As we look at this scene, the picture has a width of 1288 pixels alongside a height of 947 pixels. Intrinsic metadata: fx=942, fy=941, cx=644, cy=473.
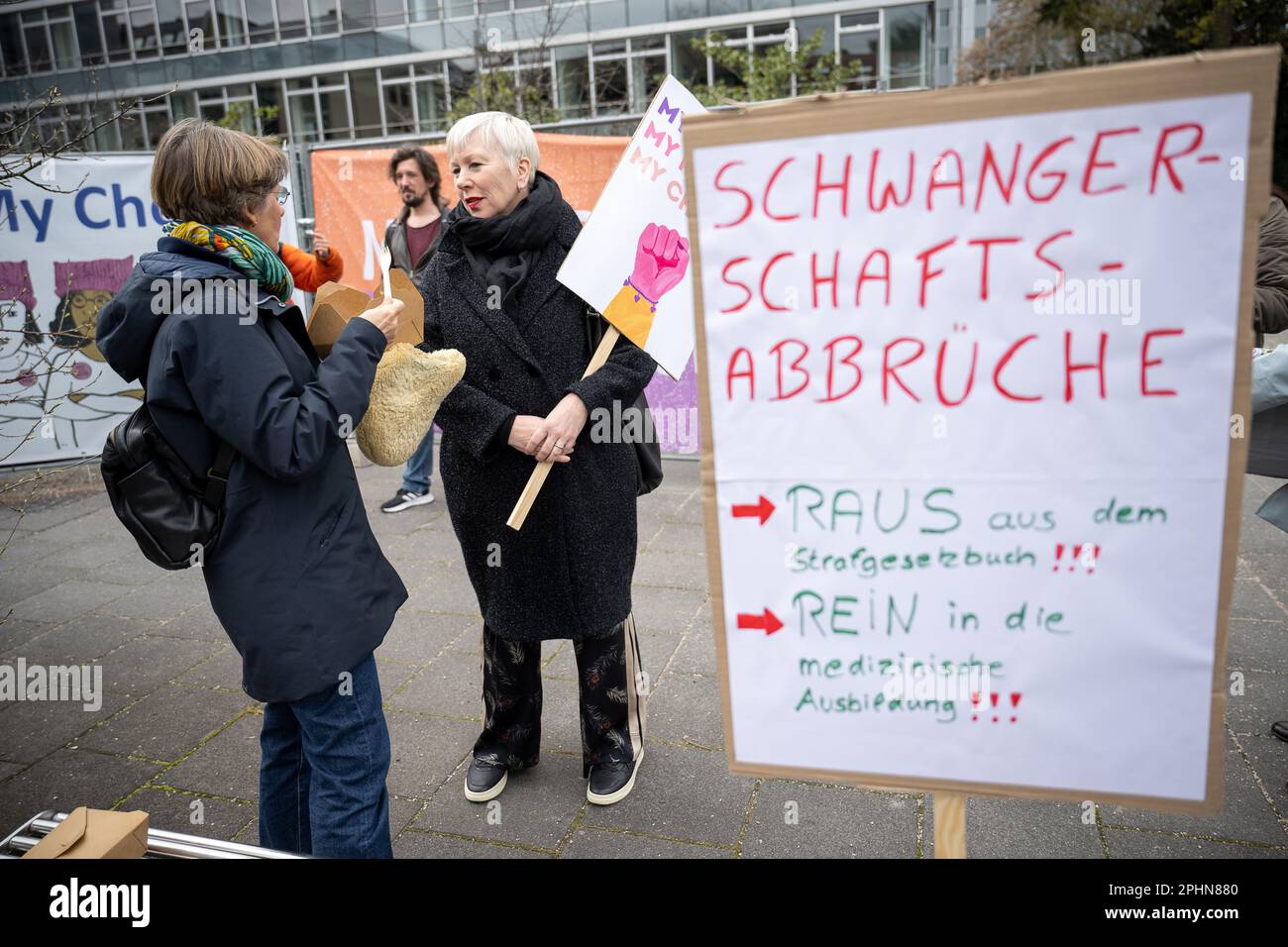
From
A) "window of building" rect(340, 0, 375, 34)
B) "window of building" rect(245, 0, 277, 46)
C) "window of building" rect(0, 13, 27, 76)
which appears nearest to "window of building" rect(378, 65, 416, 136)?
"window of building" rect(340, 0, 375, 34)

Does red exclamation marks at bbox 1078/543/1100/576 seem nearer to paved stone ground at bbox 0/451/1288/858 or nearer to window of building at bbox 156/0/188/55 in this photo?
paved stone ground at bbox 0/451/1288/858

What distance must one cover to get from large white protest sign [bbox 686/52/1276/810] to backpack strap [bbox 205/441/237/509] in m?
1.00

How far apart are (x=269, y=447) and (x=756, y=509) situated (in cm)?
95

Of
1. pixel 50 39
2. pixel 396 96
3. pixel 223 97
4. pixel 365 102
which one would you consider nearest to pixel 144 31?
pixel 223 97

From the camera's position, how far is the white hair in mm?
2566

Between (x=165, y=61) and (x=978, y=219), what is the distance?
104 feet

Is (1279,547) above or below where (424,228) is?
below

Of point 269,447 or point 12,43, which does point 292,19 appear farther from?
point 269,447

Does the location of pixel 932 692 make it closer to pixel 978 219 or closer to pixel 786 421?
pixel 786 421

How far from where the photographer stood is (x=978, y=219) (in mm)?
1486

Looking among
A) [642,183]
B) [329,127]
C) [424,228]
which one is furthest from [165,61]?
A: [642,183]

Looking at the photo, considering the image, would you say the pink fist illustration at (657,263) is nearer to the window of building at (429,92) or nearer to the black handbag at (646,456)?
the black handbag at (646,456)

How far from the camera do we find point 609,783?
2859 millimetres
